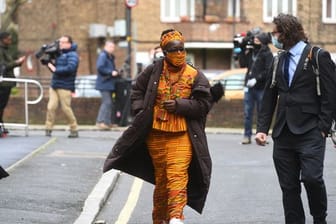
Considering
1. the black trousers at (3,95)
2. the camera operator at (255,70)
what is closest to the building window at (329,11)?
the camera operator at (255,70)

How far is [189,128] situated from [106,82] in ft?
40.7

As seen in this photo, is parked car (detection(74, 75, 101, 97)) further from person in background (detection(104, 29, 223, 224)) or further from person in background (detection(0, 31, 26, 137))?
person in background (detection(104, 29, 223, 224))

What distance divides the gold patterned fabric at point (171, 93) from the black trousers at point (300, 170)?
2.90 ft

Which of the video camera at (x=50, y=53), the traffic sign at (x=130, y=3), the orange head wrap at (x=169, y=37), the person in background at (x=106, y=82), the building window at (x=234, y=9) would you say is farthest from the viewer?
the building window at (x=234, y=9)

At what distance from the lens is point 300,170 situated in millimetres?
8055

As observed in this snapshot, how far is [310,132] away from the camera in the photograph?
7887mm

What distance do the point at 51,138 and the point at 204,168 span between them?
890 cm

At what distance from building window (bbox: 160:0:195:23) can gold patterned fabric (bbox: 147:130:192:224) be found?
1152 inches

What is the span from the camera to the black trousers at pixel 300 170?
786 centimetres

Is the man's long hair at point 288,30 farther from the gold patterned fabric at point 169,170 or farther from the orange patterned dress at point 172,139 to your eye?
the gold patterned fabric at point 169,170

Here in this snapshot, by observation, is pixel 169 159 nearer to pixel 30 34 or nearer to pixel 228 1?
pixel 228 1

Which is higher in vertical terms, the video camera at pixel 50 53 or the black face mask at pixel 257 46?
the black face mask at pixel 257 46

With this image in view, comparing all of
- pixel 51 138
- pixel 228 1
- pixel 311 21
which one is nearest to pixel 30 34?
pixel 228 1

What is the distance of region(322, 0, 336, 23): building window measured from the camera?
37531mm
